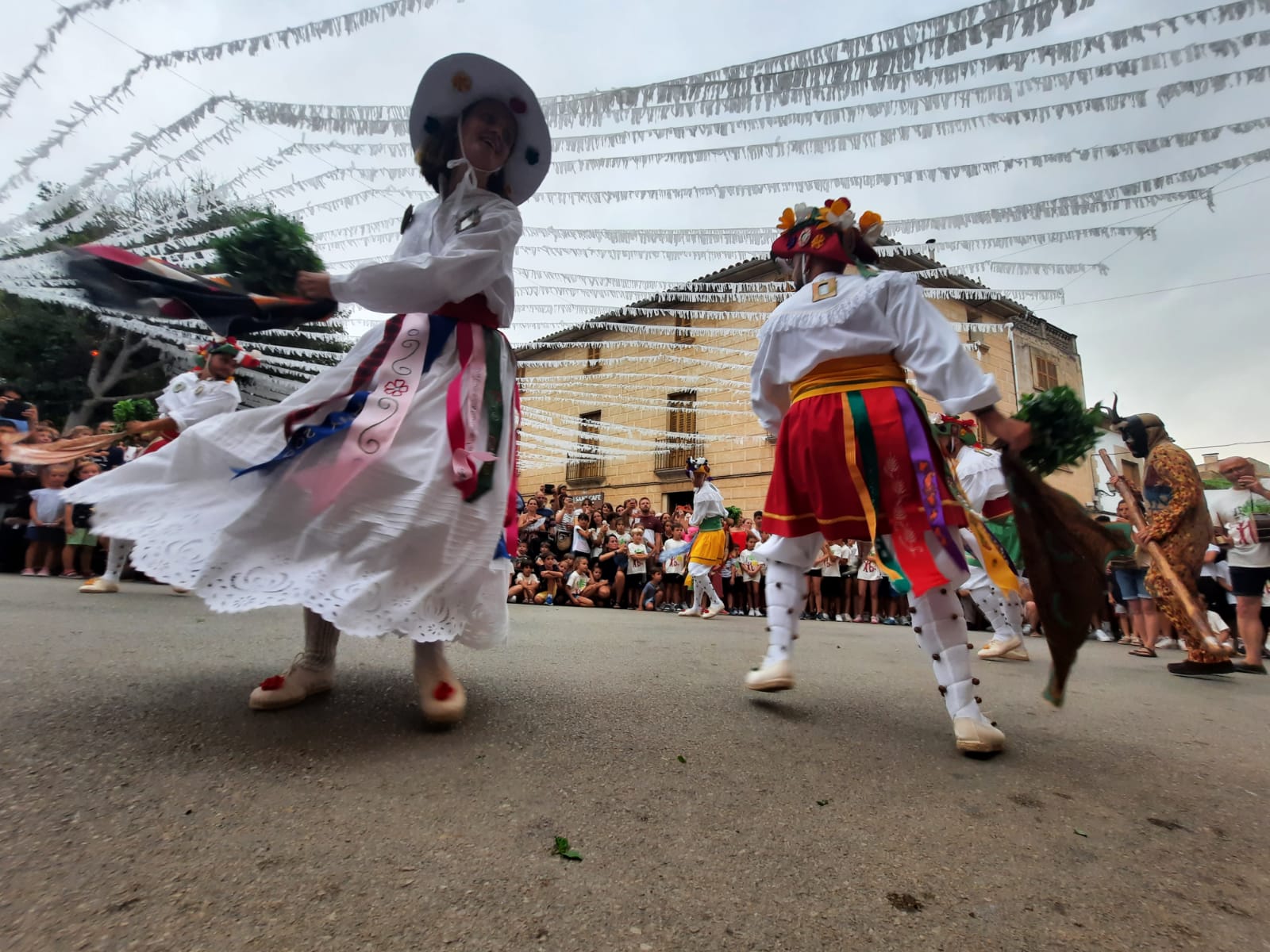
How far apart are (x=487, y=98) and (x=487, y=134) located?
14 centimetres

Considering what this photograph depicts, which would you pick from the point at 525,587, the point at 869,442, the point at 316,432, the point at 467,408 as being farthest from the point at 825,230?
the point at 525,587

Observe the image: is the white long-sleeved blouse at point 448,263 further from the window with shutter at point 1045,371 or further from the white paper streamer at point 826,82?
the window with shutter at point 1045,371

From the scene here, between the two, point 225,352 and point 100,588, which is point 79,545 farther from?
point 225,352

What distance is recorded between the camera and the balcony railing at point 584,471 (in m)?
23.3

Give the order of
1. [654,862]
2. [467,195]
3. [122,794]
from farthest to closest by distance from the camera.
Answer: [467,195] < [122,794] < [654,862]

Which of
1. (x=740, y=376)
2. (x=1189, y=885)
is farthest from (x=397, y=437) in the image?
(x=740, y=376)

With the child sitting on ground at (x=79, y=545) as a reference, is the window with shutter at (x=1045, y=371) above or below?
above

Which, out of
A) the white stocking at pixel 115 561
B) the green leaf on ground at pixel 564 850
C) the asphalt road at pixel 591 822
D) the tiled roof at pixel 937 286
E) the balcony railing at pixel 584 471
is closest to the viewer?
the asphalt road at pixel 591 822

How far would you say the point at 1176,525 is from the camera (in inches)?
172

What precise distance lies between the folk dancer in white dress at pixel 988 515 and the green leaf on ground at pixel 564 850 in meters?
3.92

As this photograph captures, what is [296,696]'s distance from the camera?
1830 mm

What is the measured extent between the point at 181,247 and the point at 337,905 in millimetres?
7961

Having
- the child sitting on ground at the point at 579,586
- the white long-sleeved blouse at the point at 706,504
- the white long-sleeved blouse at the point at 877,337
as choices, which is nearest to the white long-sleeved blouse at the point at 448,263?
the white long-sleeved blouse at the point at 877,337

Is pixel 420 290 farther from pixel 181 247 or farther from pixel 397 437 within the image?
pixel 181 247
